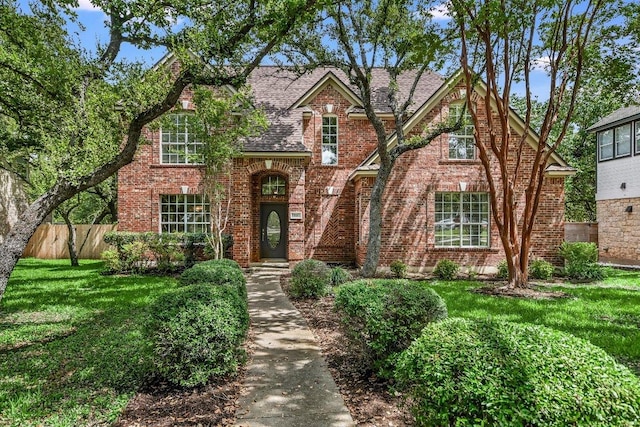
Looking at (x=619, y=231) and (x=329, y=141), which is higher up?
(x=329, y=141)

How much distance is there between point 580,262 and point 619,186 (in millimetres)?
7948

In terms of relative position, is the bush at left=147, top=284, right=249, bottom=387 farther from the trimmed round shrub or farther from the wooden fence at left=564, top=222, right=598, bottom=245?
the wooden fence at left=564, top=222, right=598, bottom=245

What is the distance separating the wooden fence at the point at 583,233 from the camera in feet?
65.2

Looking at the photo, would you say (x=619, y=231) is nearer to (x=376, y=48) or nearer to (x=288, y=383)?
(x=376, y=48)

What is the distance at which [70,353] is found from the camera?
568cm

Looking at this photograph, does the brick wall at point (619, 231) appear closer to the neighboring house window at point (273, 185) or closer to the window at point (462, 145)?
the window at point (462, 145)

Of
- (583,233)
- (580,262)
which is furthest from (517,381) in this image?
(583,233)

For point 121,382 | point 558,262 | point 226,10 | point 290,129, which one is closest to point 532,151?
point 558,262

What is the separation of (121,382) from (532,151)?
1486 cm

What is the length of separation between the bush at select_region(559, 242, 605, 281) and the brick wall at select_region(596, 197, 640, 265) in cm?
489

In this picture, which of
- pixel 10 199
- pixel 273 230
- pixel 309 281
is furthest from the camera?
Result: pixel 273 230

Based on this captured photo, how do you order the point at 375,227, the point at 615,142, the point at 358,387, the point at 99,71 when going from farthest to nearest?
1. the point at 615,142
2. the point at 375,227
3. the point at 99,71
4. the point at 358,387

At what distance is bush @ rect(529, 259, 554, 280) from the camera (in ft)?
42.3

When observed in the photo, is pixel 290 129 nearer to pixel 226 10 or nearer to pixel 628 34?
pixel 226 10
